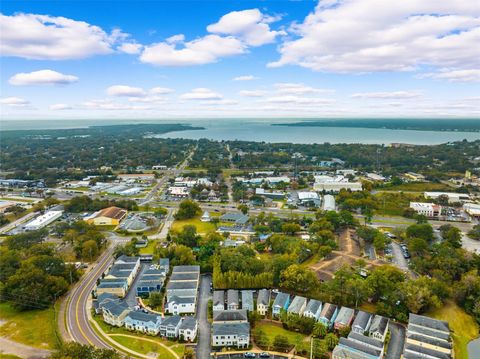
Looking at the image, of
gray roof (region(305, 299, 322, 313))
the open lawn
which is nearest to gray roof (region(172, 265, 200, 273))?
gray roof (region(305, 299, 322, 313))

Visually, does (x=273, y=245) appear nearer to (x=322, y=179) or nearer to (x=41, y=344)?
(x=41, y=344)

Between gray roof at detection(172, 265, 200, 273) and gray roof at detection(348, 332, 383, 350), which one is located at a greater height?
gray roof at detection(172, 265, 200, 273)

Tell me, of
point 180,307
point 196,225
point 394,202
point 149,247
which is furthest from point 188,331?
point 394,202

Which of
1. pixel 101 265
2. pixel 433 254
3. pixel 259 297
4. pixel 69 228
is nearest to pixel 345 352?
pixel 259 297

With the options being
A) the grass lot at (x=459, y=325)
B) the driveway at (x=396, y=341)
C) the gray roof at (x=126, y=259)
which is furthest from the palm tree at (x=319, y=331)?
the gray roof at (x=126, y=259)

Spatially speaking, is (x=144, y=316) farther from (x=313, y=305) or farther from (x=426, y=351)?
(x=426, y=351)

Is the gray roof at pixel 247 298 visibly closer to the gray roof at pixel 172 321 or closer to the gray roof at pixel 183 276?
the gray roof at pixel 183 276

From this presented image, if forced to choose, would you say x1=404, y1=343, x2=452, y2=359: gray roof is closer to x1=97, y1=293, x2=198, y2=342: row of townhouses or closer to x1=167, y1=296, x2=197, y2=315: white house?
x1=97, y1=293, x2=198, y2=342: row of townhouses
